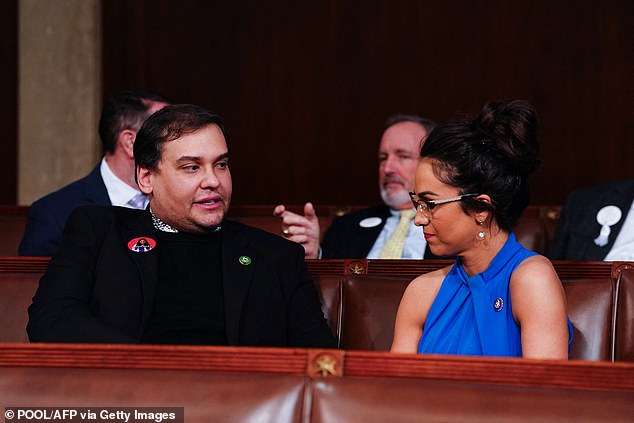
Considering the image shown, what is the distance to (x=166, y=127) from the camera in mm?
2172

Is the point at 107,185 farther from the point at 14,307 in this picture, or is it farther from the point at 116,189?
the point at 14,307

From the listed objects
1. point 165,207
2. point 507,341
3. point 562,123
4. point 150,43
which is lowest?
point 507,341

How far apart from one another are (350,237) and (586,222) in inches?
31.8

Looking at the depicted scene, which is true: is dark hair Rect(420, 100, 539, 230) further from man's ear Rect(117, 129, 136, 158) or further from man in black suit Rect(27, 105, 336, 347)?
man's ear Rect(117, 129, 136, 158)

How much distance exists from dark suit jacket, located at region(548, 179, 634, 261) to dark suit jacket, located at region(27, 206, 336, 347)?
45.4 inches

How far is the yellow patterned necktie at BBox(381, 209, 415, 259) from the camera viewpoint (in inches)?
123

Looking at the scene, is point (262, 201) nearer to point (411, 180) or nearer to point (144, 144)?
point (411, 180)

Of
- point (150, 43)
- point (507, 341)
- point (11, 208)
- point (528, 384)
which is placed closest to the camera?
point (528, 384)

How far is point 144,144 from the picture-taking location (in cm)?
221

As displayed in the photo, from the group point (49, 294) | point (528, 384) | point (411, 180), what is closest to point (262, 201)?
point (411, 180)

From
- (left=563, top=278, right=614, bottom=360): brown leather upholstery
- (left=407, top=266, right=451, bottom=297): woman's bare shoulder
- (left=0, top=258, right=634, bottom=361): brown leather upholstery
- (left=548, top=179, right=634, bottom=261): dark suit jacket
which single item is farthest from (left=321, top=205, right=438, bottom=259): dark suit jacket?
(left=563, top=278, right=614, bottom=360): brown leather upholstery

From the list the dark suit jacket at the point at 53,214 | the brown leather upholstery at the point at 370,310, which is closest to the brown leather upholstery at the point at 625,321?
the brown leather upholstery at the point at 370,310

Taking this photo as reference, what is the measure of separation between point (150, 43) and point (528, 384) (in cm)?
363

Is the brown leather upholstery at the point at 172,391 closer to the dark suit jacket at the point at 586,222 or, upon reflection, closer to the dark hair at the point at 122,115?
the dark suit jacket at the point at 586,222
